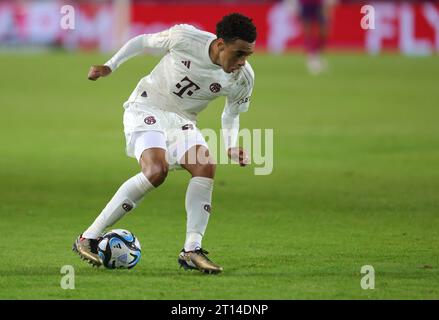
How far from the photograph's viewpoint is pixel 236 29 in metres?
8.15

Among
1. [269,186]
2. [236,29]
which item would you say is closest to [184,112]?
[236,29]

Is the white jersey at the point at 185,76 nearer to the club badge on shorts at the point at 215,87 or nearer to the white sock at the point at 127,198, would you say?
the club badge on shorts at the point at 215,87

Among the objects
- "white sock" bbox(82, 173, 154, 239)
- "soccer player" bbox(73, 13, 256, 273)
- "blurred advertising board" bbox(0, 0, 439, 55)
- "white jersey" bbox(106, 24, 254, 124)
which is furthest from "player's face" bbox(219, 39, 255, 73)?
"blurred advertising board" bbox(0, 0, 439, 55)

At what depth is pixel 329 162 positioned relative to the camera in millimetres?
15297

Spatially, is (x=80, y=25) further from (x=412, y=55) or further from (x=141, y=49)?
(x=141, y=49)

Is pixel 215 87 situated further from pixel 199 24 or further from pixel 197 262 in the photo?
pixel 199 24

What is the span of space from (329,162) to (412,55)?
19614 mm

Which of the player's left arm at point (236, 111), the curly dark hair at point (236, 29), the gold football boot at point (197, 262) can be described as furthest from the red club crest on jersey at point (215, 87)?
the gold football boot at point (197, 262)

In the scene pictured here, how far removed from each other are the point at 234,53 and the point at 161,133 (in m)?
0.83

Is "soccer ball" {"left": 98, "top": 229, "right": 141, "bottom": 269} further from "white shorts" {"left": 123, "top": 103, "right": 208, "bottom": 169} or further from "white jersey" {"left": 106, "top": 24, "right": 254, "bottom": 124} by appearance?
"white jersey" {"left": 106, "top": 24, "right": 254, "bottom": 124}

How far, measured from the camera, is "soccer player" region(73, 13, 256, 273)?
8148 millimetres

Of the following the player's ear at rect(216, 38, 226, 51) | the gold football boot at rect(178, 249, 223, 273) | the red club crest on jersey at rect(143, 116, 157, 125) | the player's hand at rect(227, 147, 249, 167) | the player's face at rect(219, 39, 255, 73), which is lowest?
the gold football boot at rect(178, 249, 223, 273)

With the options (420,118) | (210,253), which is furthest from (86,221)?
(420,118)

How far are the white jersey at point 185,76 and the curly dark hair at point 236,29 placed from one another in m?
0.30
